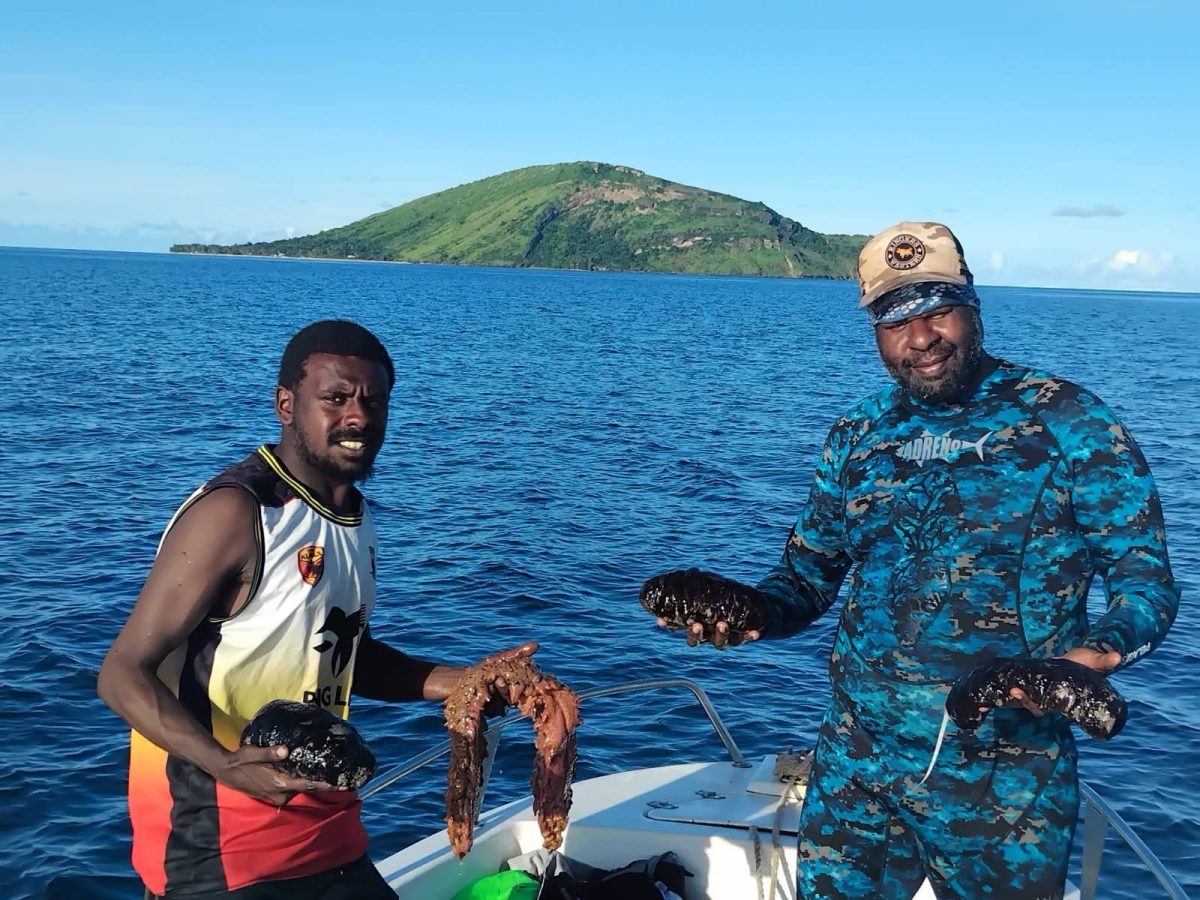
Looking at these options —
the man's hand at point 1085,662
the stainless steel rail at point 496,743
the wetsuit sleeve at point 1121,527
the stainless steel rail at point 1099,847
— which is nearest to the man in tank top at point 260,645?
the stainless steel rail at point 496,743

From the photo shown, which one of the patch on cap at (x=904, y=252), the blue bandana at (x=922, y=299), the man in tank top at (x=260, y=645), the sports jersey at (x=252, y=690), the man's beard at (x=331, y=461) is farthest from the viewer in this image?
the patch on cap at (x=904, y=252)

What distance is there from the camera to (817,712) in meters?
14.9

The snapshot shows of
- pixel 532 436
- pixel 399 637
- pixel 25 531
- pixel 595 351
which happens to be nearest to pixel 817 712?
pixel 399 637

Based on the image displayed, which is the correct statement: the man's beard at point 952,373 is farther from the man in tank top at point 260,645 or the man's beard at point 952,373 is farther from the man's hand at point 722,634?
the man in tank top at point 260,645

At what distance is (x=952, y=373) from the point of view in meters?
4.25

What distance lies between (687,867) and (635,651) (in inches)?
411

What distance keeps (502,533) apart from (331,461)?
63.5 ft

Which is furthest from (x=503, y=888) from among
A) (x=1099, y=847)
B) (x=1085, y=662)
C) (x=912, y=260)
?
(x=912, y=260)

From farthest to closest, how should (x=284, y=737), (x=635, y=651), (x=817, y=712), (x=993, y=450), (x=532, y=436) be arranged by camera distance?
(x=532, y=436)
(x=635, y=651)
(x=817, y=712)
(x=993, y=450)
(x=284, y=737)

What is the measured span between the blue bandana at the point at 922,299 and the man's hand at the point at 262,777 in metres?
2.53

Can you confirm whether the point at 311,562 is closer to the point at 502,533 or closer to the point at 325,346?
the point at 325,346

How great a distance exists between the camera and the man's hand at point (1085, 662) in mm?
3598

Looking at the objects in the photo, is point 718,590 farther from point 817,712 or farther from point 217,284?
point 217,284

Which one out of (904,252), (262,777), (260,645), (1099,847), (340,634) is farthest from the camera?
(1099,847)
